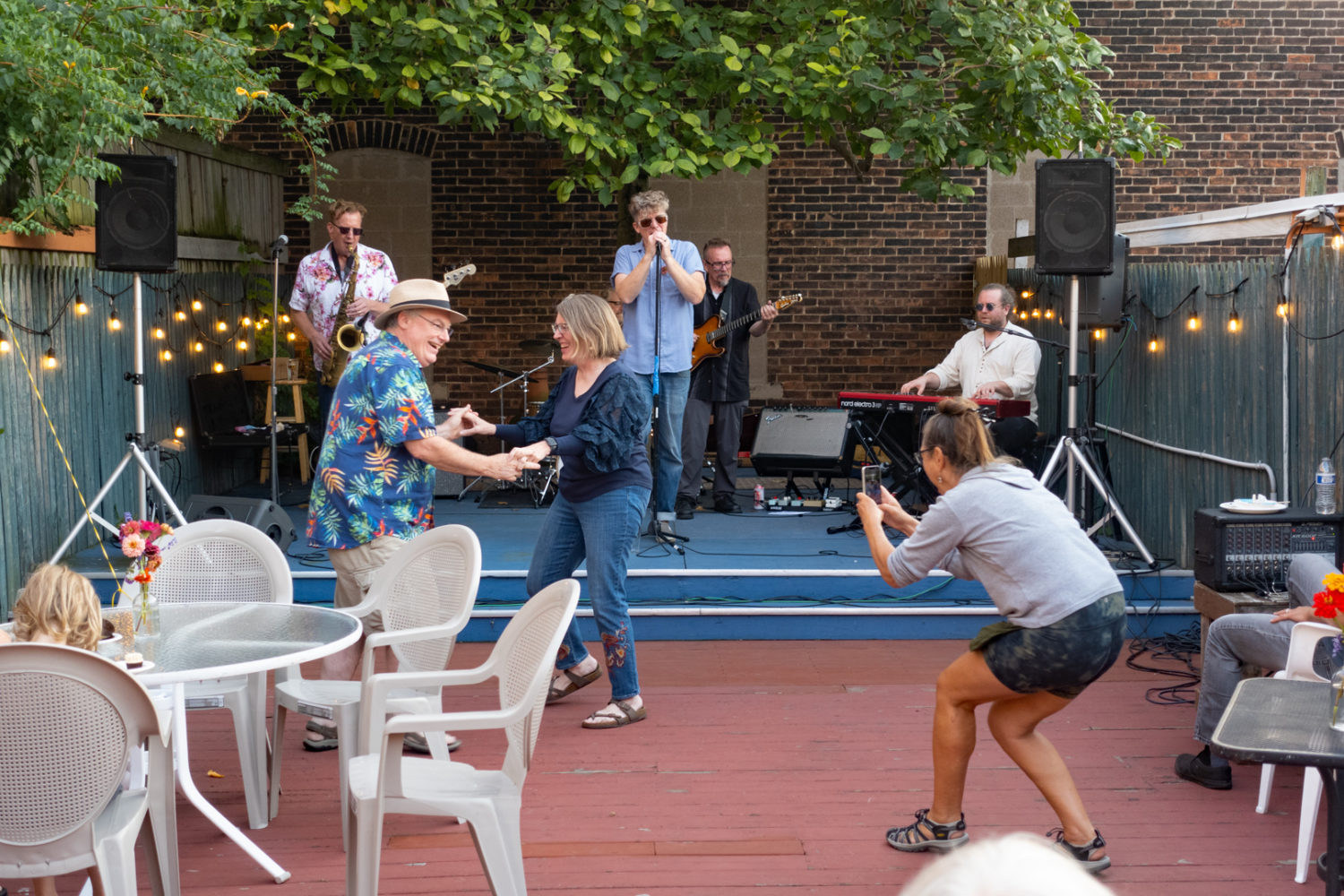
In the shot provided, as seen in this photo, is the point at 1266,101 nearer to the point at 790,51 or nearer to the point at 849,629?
the point at 790,51

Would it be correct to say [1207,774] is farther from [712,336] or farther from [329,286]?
[329,286]

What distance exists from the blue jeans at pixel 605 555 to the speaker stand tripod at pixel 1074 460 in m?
2.28

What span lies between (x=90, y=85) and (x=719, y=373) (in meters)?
3.74

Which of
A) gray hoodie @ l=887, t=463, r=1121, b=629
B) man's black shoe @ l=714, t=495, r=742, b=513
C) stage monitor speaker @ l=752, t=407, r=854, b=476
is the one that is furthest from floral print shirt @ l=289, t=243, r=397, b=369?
gray hoodie @ l=887, t=463, r=1121, b=629

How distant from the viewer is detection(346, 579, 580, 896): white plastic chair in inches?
115


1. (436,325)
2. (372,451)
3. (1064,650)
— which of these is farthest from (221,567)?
(1064,650)

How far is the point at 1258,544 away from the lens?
184 inches

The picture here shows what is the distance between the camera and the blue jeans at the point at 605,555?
14.9 feet

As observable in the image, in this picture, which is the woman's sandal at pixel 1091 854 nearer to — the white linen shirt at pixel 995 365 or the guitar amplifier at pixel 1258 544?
the guitar amplifier at pixel 1258 544

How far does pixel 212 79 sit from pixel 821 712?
413 cm

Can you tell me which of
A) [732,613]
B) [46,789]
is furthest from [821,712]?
[46,789]

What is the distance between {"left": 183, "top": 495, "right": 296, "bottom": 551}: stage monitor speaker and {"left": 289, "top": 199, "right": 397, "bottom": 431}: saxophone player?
0.61 metres

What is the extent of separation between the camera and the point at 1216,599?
458cm

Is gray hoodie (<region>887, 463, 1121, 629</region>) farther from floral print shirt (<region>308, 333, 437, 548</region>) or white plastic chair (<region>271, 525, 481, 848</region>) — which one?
floral print shirt (<region>308, 333, 437, 548</region>)
